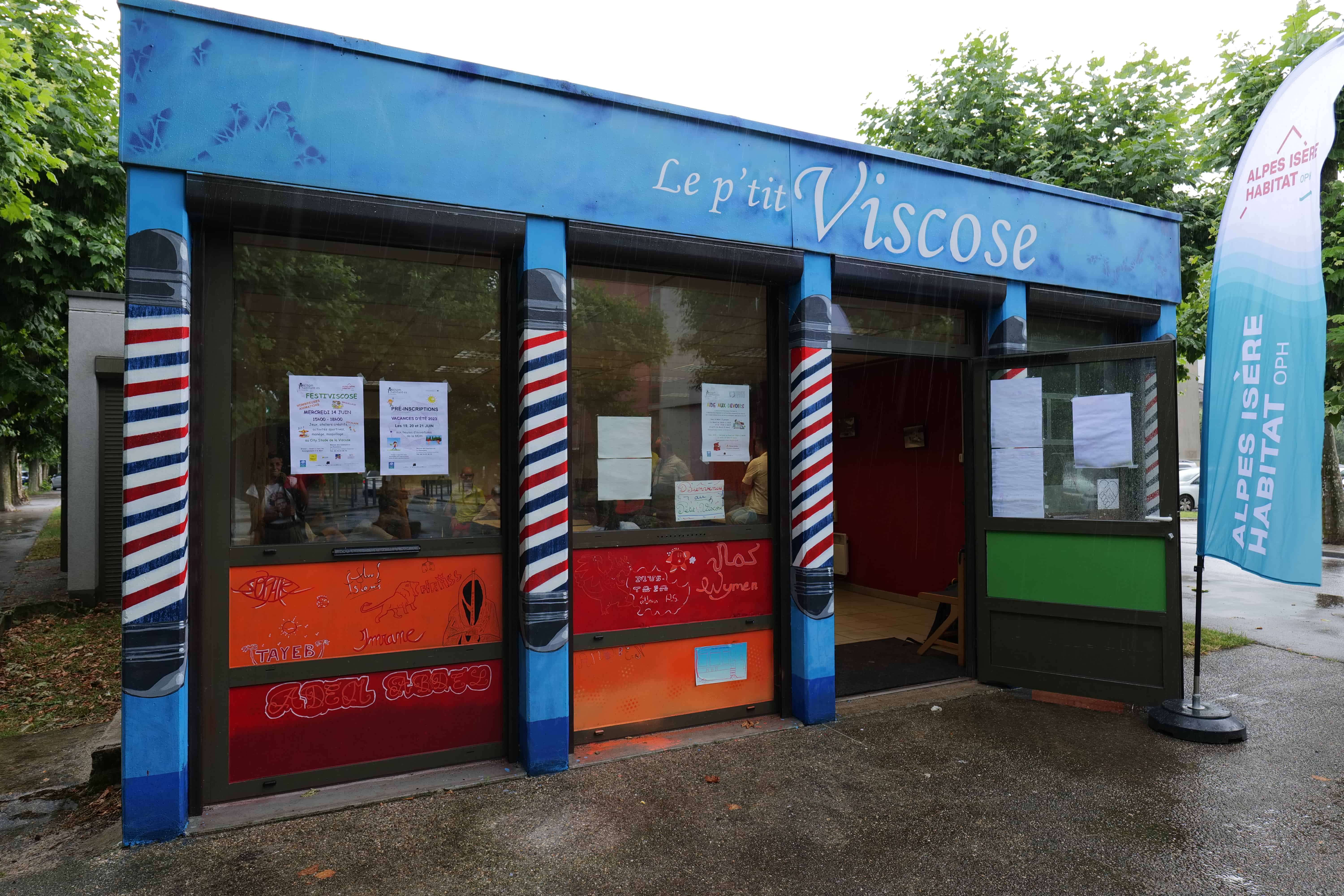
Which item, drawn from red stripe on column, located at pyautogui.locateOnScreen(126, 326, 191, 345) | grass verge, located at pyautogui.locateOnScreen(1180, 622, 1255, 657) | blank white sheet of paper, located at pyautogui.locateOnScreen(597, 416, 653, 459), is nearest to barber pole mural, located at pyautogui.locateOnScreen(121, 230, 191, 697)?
red stripe on column, located at pyautogui.locateOnScreen(126, 326, 191, 345)

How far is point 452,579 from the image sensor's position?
4.03 metres

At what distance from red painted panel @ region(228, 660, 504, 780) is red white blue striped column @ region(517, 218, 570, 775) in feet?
0.80

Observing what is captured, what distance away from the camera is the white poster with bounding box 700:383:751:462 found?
15.6 feet

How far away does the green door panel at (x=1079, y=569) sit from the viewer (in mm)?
4891

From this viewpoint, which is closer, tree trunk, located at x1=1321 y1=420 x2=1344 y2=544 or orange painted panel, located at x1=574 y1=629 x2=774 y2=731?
orange painted panel, located at x1=574 y1=629 x2=774 y2=731

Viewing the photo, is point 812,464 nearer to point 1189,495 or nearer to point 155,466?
point 155,466

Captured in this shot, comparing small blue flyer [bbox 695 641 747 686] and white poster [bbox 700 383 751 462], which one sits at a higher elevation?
white poster [bbox 700 383 751 462]

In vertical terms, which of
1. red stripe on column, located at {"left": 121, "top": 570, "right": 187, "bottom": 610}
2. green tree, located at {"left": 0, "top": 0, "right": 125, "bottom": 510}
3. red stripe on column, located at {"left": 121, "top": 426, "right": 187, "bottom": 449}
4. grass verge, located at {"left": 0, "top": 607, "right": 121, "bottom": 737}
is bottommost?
grass verge, located at {"left": 0, "top": 607, "right": 121, "bottom": 737}

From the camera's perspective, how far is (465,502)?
4117 mm

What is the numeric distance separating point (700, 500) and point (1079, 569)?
2.62 m

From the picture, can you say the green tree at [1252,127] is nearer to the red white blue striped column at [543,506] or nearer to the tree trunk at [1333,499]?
the tree trunk at [1333,499]

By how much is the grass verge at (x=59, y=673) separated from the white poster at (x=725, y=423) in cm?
446

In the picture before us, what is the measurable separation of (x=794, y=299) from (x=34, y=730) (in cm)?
562

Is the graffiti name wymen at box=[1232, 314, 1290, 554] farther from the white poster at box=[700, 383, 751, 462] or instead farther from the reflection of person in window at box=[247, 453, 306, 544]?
the reflection of person in window at box=[247, 453, 306, 544]
